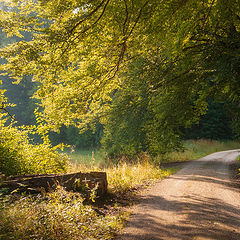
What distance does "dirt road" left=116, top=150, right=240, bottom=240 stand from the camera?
405cm

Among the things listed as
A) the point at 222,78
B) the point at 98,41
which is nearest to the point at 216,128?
the point at 222,78

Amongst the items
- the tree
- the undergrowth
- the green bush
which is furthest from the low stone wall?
the tree

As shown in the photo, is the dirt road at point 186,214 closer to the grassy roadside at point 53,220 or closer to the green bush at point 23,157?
the grassy roadside at point 53,220

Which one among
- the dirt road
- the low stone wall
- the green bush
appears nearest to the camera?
the dirt road

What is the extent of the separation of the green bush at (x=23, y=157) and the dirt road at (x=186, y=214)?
9.88 feet

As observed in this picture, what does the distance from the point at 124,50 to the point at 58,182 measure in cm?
415

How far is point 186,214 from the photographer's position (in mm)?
5023

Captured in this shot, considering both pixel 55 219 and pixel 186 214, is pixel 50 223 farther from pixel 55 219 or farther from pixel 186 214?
pixel 186 214

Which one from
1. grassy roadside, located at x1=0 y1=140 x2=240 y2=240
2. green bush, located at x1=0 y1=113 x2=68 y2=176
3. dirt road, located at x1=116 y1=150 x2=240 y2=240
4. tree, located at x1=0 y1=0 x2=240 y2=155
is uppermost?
tree, located at x1=0 y1=0 x2=240 y2=155

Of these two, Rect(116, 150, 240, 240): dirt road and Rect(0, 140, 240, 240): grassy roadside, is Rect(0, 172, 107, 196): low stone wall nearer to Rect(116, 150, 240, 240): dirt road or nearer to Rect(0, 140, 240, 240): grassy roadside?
Rect(0, 140, 240, 240): grassy roadside

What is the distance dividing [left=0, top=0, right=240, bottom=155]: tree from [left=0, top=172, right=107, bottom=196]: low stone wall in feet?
8.51

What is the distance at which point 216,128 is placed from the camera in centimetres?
3206

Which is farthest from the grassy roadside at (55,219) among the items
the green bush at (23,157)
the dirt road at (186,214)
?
the green bush at (23,157)

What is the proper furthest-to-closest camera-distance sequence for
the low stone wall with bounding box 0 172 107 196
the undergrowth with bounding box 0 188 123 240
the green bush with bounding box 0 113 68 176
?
the green bush with bounding box 0 113 68 176
the low stone wall with bounding box 0 172 107 196
the undergrowth with bounding box 0 188 123 240
